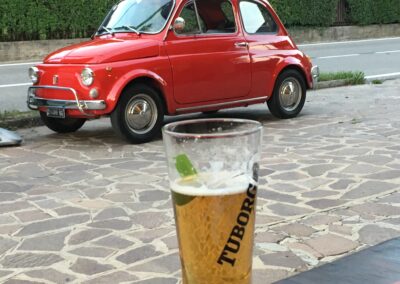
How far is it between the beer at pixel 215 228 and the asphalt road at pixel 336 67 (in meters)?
8.17

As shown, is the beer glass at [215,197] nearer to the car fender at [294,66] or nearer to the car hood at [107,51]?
the car hood at [107,51]

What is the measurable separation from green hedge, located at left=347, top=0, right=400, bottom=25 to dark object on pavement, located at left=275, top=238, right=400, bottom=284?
29.2m

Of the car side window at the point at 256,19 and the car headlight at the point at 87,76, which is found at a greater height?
the car side window at the point at 256,19

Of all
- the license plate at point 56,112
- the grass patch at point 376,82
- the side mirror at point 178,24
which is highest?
the side mirror at point 178,24

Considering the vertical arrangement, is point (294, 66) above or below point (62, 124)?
above

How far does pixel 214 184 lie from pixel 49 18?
19.5 metres

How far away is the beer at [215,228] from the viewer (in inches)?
73.4

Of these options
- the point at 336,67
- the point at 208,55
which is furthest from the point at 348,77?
the point at 208,55

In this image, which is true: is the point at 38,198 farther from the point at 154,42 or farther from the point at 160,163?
the point at 154,42

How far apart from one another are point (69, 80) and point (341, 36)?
79.8 feet

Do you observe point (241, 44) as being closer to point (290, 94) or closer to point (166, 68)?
point (290, 94)

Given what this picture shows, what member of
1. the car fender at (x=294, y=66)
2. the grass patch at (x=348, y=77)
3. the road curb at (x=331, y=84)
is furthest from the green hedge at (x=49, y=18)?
the car fender at (x=294, y=66)

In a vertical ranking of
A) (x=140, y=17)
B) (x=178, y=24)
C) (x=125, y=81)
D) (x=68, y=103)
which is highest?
(x=140, y=17)

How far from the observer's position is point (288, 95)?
8.76m
